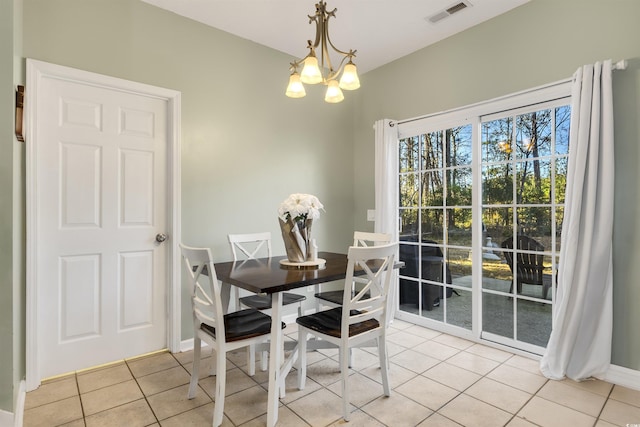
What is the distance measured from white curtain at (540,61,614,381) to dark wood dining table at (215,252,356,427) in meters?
1.58

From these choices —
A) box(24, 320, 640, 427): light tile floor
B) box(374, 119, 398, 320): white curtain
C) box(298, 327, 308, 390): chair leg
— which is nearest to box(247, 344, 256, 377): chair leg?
box(24, 320, 640, 427): light tile floor

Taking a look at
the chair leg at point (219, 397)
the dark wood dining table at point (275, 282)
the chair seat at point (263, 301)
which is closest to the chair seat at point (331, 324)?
the dark wood dining table at point (275, 282)

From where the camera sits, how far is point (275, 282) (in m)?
1.83

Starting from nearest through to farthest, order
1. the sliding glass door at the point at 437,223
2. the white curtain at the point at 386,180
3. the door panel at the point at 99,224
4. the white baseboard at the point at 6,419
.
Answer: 1. the white baseboard at the point at 6,419
2. the door panel at the point at 99,224
3. the sliding glass door at the point at 437,223
4. the white curtain at the point at 386,180

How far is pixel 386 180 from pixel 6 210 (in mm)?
2941

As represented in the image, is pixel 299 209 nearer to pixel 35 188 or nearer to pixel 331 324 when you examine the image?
pixel 331 324

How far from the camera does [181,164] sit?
112 inches

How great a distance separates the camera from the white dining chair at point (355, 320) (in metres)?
1.88

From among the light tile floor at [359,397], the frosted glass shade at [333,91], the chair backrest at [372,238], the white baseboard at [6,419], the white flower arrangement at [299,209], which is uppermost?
the frosted glass shade at [333,91]

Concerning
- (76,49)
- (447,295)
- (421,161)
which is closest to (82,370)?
(76,49)

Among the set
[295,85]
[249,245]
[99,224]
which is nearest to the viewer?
[295,85]

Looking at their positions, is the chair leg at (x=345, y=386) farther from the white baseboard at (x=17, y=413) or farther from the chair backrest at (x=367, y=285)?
the white baseboard at (x=17, y=413)

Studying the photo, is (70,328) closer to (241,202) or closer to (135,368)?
(135,368)

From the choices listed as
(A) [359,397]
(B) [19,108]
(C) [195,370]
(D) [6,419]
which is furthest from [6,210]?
(A) [359,397]
